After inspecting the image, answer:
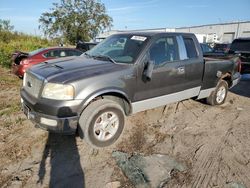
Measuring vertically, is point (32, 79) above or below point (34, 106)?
above

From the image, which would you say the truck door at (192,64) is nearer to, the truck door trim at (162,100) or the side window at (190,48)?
the side window at (190,48)

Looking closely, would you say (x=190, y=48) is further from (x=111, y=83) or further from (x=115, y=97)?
(x=111, y=83)

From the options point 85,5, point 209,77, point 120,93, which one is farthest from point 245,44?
point 85,5

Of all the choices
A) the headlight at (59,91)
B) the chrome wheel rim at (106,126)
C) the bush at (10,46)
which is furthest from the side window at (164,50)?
the bush at (10,46)

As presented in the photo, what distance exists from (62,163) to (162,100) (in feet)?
7.44

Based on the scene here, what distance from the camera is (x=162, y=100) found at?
4770mm

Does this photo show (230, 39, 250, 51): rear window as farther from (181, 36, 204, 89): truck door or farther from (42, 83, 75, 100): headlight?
(42, 83, 75, 100): headlight

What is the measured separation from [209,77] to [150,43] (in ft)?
7.05

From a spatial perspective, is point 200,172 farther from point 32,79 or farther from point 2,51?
point 2,51

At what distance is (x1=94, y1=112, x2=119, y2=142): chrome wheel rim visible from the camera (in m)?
3.92

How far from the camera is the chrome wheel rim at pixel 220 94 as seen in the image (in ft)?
20.8

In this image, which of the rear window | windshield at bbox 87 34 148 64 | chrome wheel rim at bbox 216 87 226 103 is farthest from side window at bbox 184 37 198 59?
the rear window

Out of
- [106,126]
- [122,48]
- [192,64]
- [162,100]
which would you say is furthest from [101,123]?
[192,64]

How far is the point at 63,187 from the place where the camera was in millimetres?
3002
